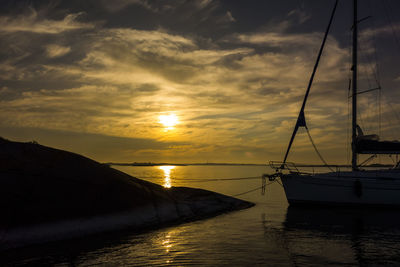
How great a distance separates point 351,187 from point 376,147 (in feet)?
15.0

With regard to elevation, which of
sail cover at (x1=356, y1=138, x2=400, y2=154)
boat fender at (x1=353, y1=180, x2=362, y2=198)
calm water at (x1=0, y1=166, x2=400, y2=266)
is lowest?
calm water at (x1=0, y1=166, x2=400, y2=266)

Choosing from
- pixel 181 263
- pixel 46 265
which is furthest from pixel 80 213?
pixel 181 263

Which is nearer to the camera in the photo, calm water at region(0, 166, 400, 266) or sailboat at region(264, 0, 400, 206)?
calm water at region(0, 166, 400, 266)

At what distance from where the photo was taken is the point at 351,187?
30.0 metres

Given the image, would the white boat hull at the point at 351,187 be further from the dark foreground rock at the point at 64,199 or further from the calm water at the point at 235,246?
the dark foreground rock at the point at 64,199

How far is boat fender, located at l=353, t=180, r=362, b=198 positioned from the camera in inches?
1174

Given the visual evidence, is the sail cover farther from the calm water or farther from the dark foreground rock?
Result: the dark foreground rock

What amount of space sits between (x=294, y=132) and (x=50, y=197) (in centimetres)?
2321

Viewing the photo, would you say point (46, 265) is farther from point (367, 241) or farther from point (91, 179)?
point (367, 241)

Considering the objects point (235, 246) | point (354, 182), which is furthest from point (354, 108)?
point (235, 246)

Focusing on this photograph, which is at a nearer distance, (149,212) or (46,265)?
(46,265)

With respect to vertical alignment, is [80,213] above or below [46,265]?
above

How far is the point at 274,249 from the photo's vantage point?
53.7 ft

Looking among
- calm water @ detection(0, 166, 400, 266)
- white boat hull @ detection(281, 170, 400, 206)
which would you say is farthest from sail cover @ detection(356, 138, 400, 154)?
calm water @ detection(0, 166, 400, 266)
